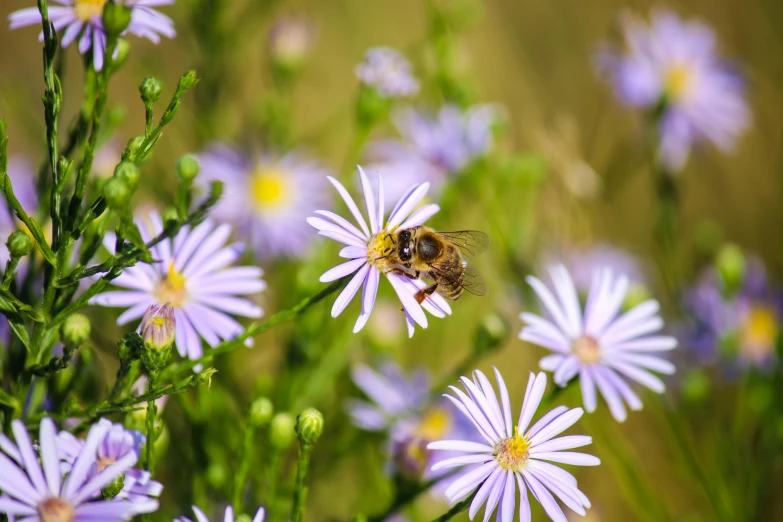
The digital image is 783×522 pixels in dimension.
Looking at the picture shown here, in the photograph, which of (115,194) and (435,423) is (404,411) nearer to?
(435,423)

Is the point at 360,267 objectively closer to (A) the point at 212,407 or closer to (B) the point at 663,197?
(A) the point at 212,407

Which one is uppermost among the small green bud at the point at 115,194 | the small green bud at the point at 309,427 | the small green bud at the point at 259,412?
the small green bud at the point at 115,194

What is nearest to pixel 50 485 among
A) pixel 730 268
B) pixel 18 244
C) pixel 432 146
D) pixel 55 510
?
pixel 55 510

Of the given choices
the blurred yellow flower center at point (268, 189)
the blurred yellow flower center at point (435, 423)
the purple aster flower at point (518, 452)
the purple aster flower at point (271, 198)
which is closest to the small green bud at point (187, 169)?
the purple aster flower at point (518, 452)

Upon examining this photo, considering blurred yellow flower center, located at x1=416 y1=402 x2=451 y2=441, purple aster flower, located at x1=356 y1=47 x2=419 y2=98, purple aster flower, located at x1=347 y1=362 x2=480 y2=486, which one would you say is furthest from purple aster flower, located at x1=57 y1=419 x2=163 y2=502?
purple aster flower, located at x1=356 y1=47 x2=419 y2=98

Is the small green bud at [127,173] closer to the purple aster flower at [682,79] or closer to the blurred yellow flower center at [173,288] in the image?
the blurred yellow flower center at [173,288]

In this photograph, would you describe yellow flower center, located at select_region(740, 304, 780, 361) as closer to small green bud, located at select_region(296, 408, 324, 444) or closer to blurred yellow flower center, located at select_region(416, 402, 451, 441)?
blurred yellow flower center, located at select_region(416, 402, 451, 441)

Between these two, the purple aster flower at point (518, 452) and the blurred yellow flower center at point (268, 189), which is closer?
the purple aster flower at point (518, 452)
